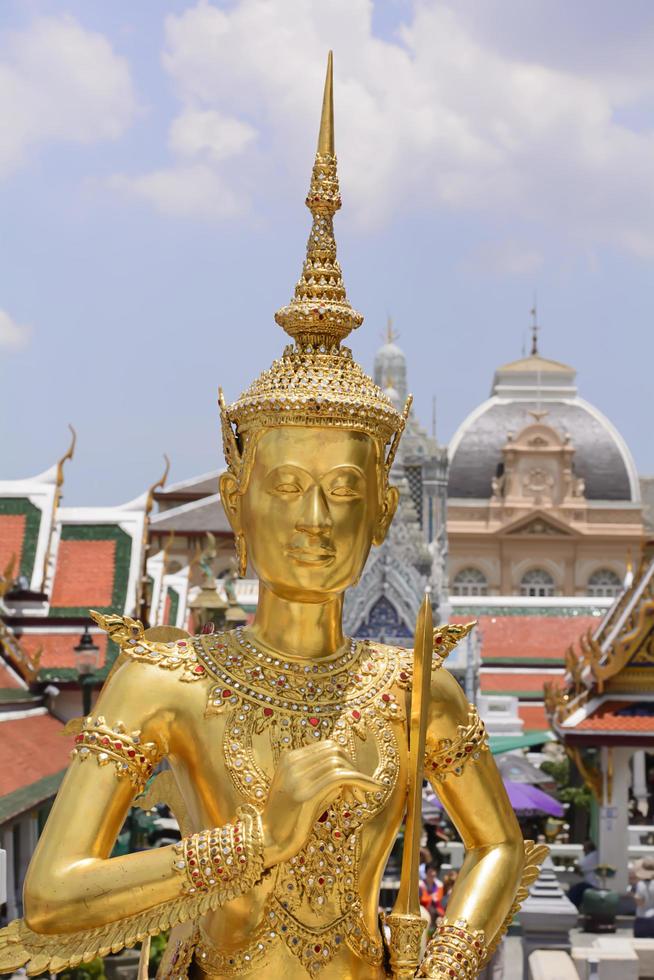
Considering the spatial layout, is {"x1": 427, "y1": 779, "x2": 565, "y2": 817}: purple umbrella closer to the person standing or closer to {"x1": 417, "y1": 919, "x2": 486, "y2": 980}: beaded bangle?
the person standing

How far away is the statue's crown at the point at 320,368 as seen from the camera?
14.5 feet

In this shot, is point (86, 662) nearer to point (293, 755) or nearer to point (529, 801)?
point (529, 801)

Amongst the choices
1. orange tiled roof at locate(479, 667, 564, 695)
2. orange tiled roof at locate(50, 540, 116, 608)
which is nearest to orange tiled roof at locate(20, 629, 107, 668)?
orange tiled roof at locate(50, 540, 116, 608)

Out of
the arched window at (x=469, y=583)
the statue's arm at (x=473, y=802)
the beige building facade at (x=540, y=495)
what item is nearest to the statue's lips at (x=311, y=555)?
the statue's arm at (x=473, y=802)

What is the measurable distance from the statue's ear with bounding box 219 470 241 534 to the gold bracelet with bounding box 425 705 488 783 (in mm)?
913

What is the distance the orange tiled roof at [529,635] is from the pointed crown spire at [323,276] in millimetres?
24319

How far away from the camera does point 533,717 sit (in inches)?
1014

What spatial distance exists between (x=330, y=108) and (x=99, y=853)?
7.79 ft

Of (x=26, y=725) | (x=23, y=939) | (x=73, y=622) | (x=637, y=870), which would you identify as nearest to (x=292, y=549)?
(x=23, y=939)

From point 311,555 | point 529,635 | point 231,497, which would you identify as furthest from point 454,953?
point 529,635

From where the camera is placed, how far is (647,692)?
15.8 meters

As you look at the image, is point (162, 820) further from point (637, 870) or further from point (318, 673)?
point (318, 673)

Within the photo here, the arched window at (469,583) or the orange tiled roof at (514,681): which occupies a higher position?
the arched window at (469,583)

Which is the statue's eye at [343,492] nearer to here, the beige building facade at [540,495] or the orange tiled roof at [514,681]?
the orange tiled roof at [514,681]
